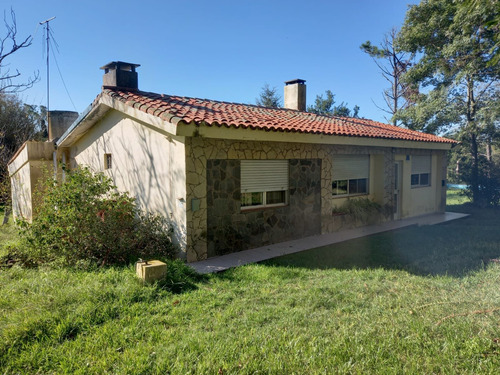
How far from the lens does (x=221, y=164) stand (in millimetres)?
8008

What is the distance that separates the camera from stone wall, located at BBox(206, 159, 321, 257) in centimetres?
793

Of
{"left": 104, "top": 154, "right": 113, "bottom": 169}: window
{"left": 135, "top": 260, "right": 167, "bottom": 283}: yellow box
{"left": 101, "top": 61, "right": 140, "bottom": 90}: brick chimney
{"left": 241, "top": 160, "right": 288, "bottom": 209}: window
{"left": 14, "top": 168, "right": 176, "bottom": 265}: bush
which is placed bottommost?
{"left": 135, "top": 260, "right": 167, "bottom": 283}: yellow box

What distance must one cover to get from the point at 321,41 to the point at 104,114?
13.3 metres

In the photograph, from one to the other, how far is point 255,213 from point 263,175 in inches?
40.4

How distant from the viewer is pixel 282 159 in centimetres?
926

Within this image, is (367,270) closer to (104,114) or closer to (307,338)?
(307,338)

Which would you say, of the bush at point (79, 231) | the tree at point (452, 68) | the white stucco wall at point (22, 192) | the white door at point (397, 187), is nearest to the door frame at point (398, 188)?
the white door at point (397, 187)

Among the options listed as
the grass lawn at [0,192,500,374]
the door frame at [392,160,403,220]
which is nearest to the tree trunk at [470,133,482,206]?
the door frame at [392,160,403,220]

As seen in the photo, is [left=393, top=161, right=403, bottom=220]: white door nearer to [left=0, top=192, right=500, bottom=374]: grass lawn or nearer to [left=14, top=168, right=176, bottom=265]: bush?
[left=0, top=192, right=500, bottom=374]: grass lawn

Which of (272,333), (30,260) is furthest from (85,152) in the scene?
(272,333)

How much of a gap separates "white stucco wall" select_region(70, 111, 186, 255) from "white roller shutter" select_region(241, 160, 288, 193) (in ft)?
5.70

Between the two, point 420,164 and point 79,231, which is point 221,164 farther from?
point 420,164

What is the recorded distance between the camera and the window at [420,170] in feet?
46.7

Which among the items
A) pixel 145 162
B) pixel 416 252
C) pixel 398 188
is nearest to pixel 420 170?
pixel 398 188
